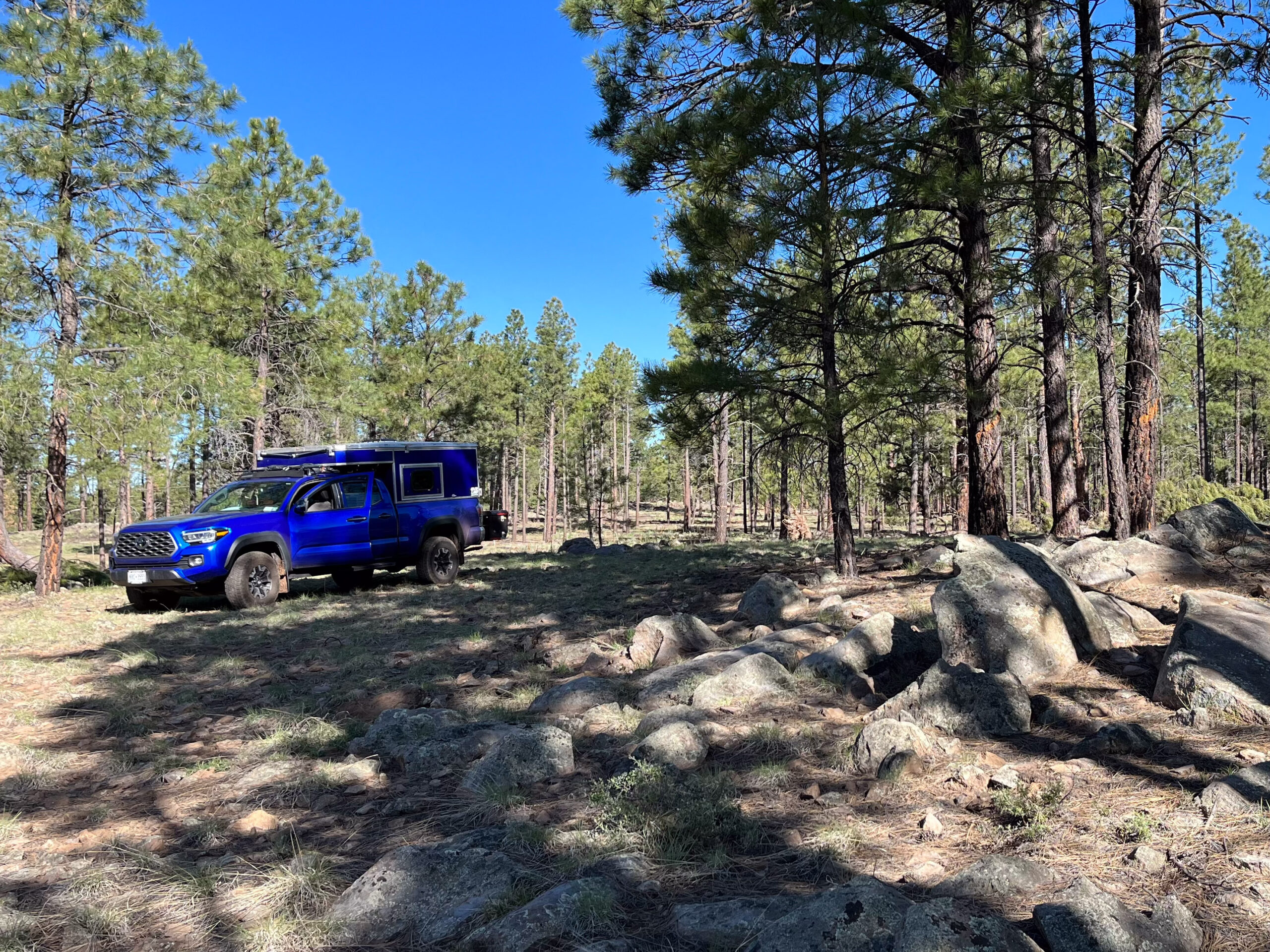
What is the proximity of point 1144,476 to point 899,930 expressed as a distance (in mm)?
8823

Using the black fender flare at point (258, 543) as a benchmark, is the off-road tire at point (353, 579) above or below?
below

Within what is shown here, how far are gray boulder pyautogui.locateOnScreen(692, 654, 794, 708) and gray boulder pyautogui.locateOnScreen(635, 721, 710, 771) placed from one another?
34.4 inches

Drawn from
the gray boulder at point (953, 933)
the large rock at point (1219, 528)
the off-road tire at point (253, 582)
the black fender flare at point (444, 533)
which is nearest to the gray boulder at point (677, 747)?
the gray boulder at point (953, 933)

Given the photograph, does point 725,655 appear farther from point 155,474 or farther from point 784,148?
point 155,474

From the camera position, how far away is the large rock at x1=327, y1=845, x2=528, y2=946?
2.72 metres

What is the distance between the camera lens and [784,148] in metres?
8.19

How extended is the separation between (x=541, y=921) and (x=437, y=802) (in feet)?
5.49

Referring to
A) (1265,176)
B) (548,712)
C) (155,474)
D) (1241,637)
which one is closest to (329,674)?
(548,712)

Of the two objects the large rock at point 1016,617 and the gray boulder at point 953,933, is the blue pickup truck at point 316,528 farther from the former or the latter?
the gray boulder at point 953,933

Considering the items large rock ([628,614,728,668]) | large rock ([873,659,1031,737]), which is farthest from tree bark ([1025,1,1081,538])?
large rock ([873,659,1031,737])

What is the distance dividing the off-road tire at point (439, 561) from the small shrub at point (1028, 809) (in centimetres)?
1103

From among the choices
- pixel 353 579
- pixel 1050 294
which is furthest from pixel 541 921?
pixel 353 579

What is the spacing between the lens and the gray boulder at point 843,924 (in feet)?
7.14

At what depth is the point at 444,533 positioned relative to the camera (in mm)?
13578
